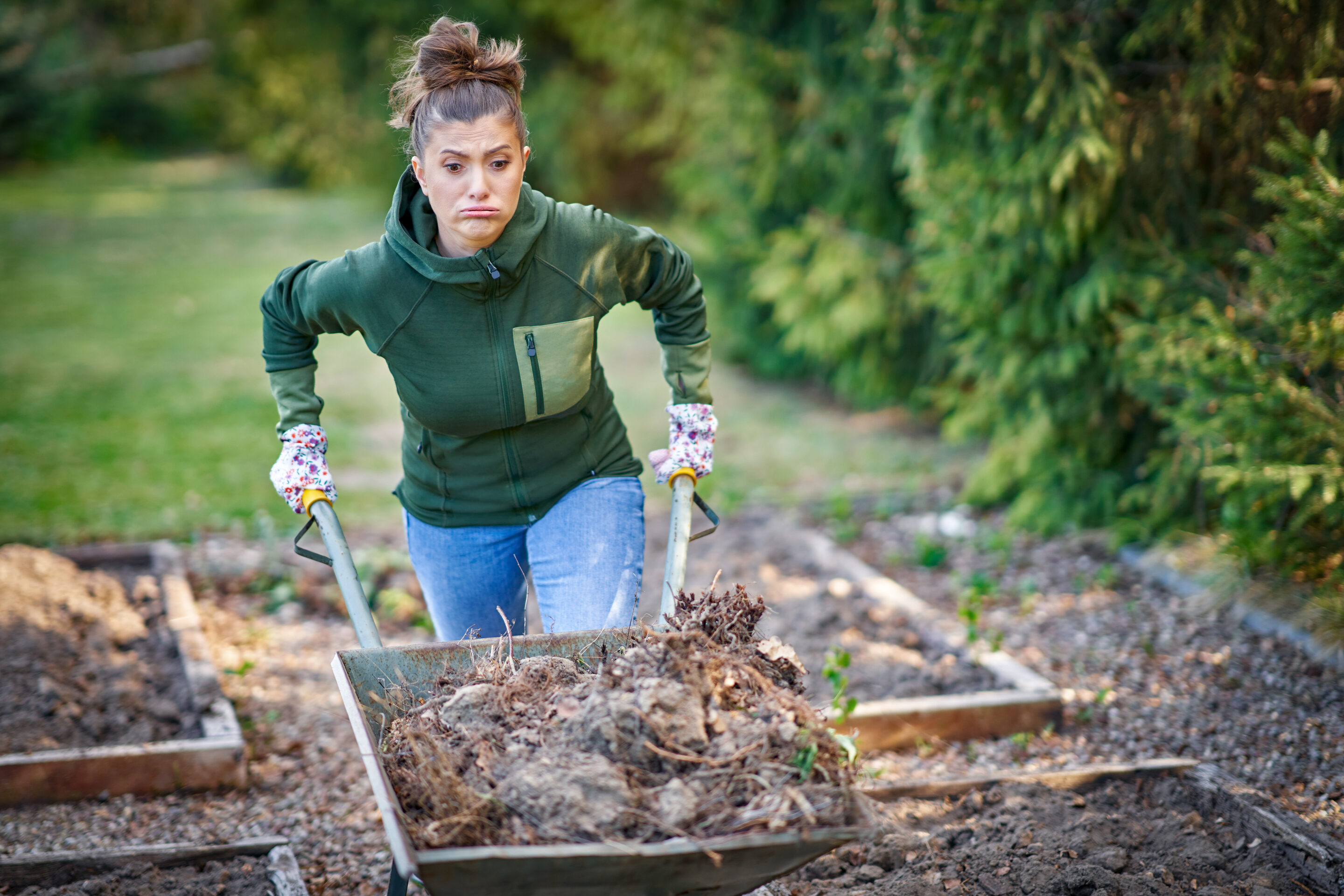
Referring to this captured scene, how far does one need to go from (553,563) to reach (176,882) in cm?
120

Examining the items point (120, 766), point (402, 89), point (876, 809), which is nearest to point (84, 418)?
point (120, 766)

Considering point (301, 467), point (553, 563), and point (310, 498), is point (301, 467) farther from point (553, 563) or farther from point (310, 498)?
point (553, 563)

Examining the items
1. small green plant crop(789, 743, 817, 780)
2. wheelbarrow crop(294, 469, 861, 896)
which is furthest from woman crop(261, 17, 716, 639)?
small green plant crop(789, 743, 817, 780)

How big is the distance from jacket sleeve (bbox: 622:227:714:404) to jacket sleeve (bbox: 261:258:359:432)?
72cm

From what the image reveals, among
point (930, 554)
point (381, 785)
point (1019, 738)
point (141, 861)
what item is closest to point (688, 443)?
point (381, 785)

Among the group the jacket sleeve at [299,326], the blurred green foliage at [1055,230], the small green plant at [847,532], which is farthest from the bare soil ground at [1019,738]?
the jacket sleeve at [299,326]

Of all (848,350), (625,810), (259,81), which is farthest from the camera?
(259,81)

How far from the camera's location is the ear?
2371mm

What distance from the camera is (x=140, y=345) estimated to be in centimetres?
984

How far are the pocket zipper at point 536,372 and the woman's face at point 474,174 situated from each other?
0.85 feet

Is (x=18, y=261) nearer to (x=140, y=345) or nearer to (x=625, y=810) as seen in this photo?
(x=140, y=345)

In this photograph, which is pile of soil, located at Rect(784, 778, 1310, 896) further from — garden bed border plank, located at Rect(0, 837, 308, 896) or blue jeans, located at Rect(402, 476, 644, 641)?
garden bed border plank, located at Rect(0, 837, 308, 896)

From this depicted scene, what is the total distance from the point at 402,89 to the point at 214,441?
5149 millimetres

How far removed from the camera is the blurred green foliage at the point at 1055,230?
12.6 ft
